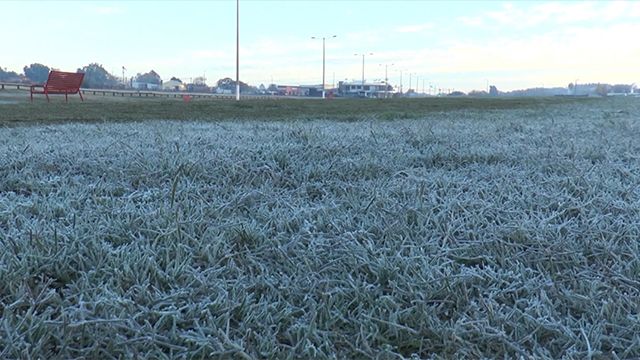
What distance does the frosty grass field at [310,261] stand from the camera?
1531mm

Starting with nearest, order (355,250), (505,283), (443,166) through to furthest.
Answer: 1. (505,283)
2. (355,250)
3. (443,166)

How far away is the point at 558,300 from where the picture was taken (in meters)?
1.76

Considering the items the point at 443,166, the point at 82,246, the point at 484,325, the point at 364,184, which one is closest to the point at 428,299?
the point at 484,325

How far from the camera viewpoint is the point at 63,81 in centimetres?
1540

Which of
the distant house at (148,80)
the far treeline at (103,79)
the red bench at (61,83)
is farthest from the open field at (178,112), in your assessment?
the distant house at (148,80)

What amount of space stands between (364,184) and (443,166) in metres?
1.01

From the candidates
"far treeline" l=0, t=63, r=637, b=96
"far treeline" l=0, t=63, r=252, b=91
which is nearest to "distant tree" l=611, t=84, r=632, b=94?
"far treeline" l=0, t=63, r=637, b=96

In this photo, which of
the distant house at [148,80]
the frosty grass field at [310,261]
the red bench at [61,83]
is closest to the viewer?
the frosty grass field at [310,261]

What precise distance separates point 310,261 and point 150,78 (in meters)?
100

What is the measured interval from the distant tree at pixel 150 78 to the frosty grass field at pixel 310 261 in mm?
95667

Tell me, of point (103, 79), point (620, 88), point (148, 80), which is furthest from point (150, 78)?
point (620, 88)

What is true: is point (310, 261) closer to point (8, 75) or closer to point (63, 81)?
point (63, 81)

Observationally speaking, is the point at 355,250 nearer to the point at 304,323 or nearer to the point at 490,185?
the point at 304,323

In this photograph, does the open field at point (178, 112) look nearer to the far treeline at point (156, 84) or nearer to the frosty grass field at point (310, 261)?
the frosty grass field at point (310, 261)
